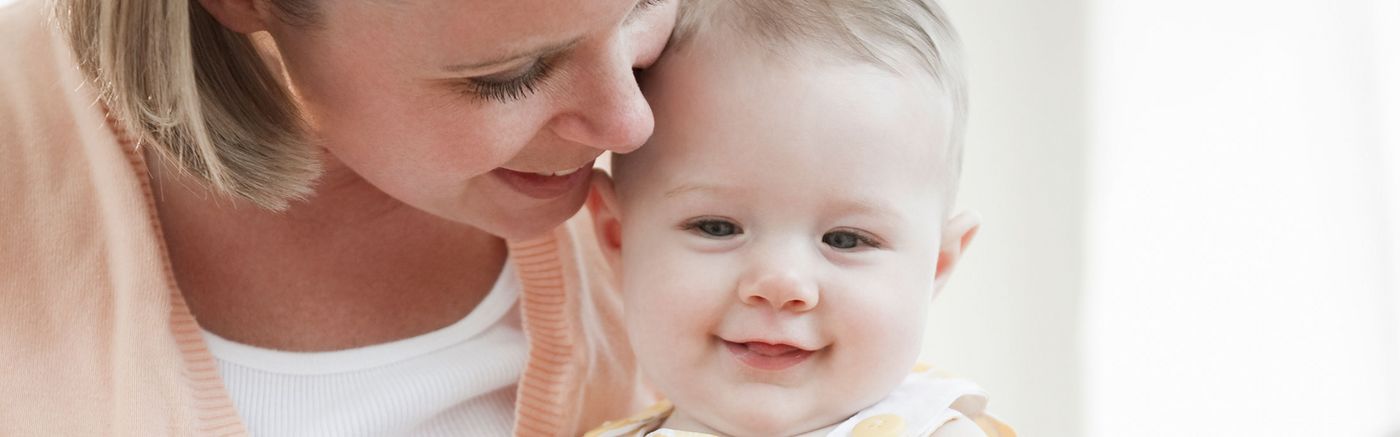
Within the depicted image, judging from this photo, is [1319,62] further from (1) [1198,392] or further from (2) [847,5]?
(2) [847,5]

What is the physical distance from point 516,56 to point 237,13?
26 cm

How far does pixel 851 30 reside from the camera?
1204 mm

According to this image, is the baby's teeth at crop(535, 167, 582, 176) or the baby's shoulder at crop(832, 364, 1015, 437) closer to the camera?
the baby's shoulder at crop(832, 364, 1015, 437)

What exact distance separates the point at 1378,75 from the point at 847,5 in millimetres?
1095

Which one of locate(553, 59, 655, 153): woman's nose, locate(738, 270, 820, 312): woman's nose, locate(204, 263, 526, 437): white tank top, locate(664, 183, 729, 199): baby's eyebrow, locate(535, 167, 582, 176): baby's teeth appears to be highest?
locate(553, 59, 655, 153): woman's nose

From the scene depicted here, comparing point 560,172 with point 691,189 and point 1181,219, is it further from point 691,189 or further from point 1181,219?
point 1181,219

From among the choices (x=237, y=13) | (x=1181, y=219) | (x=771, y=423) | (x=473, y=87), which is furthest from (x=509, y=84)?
(x=1181, y=219)

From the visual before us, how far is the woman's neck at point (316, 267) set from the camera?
1.48 m

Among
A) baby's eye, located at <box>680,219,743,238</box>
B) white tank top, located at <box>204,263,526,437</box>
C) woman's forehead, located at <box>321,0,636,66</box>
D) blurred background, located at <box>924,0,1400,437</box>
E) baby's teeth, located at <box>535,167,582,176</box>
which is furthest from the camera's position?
blurred background, located at <box>924,0,1400,437</box>

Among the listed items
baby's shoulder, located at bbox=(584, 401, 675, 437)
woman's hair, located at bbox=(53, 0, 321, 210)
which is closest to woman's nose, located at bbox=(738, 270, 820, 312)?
baby's shoulder, located at bbox=(584, 401, 675, 437)

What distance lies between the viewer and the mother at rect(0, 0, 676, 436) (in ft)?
3.82

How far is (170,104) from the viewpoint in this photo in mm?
1178

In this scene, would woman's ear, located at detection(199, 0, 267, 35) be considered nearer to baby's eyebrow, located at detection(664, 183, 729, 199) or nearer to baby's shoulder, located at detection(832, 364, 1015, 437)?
baby's eyebrow, located at detection(664, 183, 729, 199)

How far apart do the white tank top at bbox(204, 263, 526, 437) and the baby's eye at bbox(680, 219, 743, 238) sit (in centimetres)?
39
